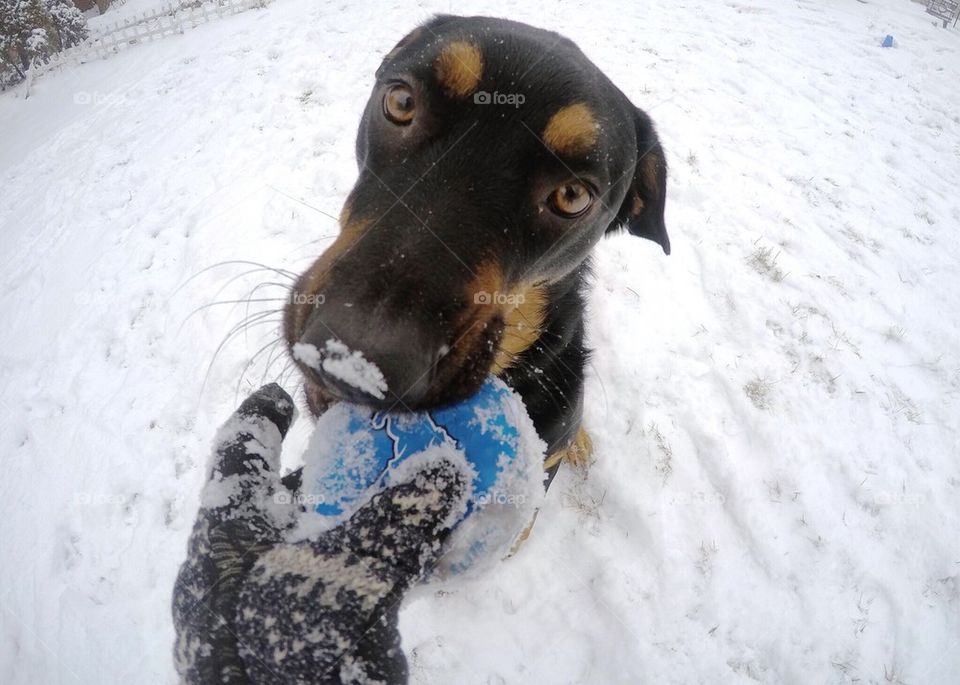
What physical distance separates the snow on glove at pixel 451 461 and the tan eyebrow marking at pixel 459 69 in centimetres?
101

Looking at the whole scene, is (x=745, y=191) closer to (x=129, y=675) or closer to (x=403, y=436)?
(x=403, y=436)

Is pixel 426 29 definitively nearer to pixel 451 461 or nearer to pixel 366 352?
pixel 366 352

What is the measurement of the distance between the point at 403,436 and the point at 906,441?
3841 millimetres

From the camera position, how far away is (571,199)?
5.65 feet

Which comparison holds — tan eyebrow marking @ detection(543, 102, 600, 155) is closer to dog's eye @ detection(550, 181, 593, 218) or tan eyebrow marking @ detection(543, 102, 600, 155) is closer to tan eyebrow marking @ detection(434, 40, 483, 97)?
dog's eye @ detection(550, 181, 593, 218)

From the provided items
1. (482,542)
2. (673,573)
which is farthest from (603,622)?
(482,542)

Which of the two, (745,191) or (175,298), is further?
(745,191)

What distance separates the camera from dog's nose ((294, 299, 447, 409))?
109cm

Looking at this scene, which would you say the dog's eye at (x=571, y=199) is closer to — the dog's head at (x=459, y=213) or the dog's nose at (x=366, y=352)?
the dog's head at (x=459, y=213)

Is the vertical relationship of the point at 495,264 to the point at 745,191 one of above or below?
above

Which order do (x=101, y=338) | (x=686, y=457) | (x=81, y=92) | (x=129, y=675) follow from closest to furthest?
(x=129, y=675) → (x=686, y=457) → (x=101, y=338) → (x=81, y=92)

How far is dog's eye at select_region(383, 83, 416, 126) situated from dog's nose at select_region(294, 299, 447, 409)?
0.88m

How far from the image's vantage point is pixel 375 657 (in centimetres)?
118

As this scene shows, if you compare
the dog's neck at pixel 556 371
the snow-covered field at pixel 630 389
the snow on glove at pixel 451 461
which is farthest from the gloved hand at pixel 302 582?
the snow-covered field at pixel 630 389
